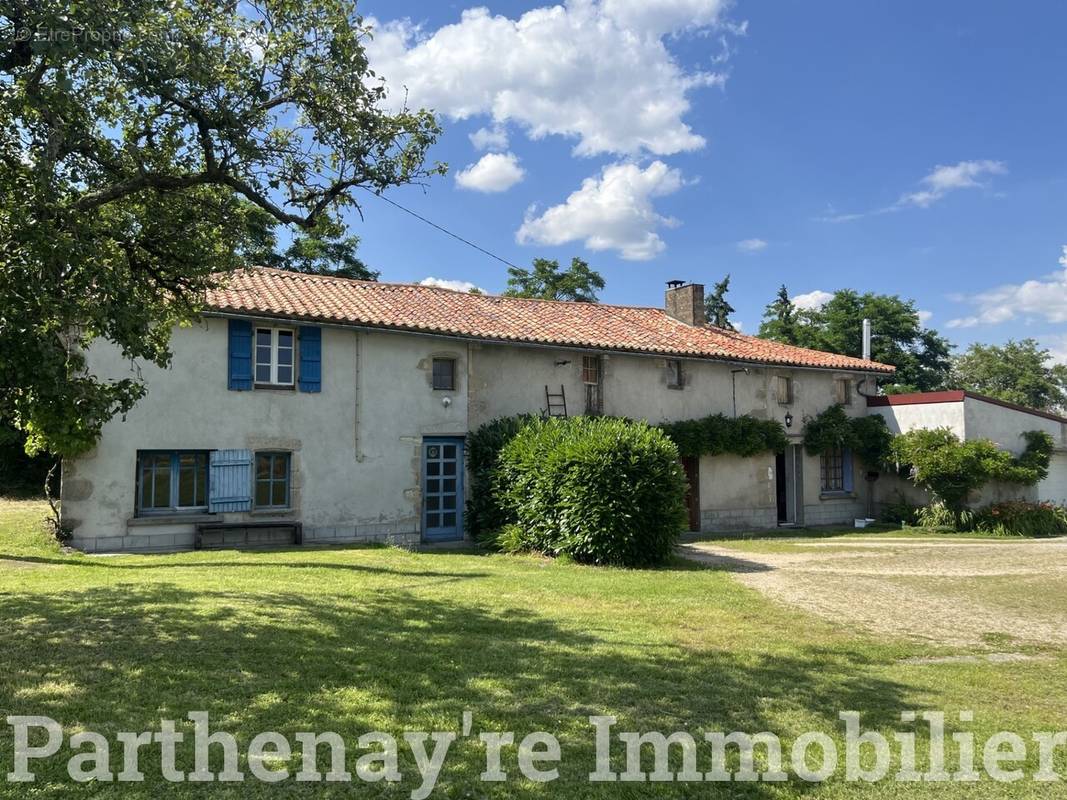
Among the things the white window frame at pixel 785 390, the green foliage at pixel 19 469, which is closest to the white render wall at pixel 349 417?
the white window frame at pixel 785 390

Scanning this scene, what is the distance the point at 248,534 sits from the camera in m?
13.2

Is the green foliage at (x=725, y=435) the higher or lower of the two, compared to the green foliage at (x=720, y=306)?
lower

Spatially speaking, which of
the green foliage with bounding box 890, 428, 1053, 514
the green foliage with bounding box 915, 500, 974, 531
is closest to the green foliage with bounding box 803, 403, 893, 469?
the green foliage with bounding box 890, 428, 1053, 514

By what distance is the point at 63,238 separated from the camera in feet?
19.3

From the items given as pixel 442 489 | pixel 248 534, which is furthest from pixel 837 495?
pixel 248 534

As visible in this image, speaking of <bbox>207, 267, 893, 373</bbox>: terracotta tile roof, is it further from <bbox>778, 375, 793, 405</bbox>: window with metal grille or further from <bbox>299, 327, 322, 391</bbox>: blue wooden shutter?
<bbox>778, 375, 793, 405</bbox>: window with metal grille

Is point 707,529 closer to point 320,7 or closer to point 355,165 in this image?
point 355,165

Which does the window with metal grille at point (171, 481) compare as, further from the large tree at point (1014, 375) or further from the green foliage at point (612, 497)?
the large tree at point (1014, 375)

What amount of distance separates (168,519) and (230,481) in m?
1.18

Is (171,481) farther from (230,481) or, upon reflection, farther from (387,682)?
(387,682)

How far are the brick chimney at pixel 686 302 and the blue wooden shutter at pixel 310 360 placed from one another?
489 inches

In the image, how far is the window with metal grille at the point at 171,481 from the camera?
12.7m

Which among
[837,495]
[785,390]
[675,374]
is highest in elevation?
[675,374]

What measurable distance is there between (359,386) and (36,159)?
8.32 meters
